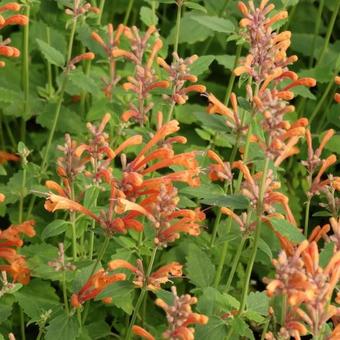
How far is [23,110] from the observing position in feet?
15.3

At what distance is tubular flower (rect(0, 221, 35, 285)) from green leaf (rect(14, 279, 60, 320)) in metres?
0.08

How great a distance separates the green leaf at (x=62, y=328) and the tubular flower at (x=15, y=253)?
1.43ft

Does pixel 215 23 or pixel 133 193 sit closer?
pixel 133 193

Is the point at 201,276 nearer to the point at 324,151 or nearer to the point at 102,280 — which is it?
the point at 102,280

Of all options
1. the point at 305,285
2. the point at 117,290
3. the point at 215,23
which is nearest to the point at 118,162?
the point at 215,23

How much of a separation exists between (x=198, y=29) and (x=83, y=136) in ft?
3.23

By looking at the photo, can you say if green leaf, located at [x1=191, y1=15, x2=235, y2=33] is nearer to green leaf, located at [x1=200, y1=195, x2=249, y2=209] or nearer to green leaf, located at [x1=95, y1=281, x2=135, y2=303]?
green leaf, located at [x1=200, y1=195, x2=249, y2=209]

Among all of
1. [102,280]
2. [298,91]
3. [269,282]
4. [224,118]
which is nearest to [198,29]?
[298,91]

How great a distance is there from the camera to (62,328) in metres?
3.21

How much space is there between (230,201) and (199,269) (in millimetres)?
788

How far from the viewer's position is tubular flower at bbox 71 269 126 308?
3.11 meters

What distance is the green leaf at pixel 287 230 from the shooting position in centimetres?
291

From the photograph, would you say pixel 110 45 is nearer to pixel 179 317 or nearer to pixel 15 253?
pixel 15 253

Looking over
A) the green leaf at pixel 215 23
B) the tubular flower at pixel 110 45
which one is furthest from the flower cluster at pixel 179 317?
the tubular flower at pixel 110 45
